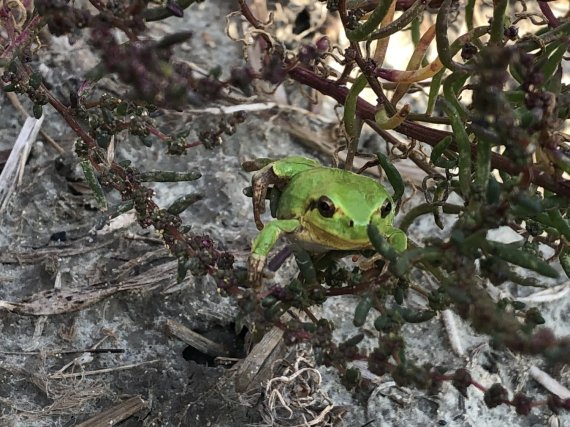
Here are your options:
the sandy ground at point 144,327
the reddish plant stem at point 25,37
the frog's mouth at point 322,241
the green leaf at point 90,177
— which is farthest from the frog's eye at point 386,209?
the reddish plant stem at point 25,37

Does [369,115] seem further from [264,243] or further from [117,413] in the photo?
[117,413]

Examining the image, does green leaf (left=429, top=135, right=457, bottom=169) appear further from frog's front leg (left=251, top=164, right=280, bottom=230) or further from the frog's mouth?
frog's front leg (left=251, top=164, right=280, bottom=230)

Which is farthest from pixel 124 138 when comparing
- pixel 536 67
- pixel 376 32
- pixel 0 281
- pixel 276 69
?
pixel 536 67

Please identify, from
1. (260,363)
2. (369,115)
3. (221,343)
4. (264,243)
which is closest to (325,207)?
(264,243)

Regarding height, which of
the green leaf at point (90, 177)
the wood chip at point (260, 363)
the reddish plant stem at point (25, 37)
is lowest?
the wood chip at point (260, 363)

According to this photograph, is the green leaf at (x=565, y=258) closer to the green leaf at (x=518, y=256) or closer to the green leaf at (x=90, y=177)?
the green leaf at (x=518, y=256)

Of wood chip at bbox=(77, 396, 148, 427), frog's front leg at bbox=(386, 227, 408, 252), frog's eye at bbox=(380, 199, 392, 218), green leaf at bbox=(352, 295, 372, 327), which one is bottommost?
wood chip at bbox=(77, 396, 148, 427)

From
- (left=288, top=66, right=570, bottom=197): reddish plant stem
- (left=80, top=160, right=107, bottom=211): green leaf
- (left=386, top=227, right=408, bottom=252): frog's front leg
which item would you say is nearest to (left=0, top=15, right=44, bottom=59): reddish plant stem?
(left=80, top=160, right=107, bottom=211): green leaf

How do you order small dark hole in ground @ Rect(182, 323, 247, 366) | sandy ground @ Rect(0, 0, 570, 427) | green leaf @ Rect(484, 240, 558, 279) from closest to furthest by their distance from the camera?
green leaf @ Rect(484, 240, 558, 279) < sandy ground @ Rect(0, 0, 570, 427) < small dark hole in ground @ Rect(182, 323, 247, 366)

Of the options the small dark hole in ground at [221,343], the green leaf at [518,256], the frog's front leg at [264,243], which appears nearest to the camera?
the green leaf at [518,256]
